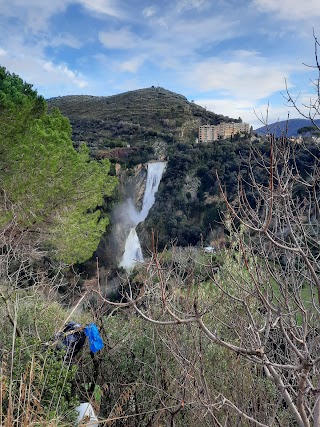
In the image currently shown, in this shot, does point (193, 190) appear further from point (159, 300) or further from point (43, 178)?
point (159, 300)

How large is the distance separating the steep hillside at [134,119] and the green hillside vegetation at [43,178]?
19.9 metres

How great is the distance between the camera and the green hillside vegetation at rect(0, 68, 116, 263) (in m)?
8.34

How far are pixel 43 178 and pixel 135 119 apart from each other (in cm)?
Result: 3358

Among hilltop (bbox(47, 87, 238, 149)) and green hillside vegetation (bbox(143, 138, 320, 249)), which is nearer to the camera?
green hillside vegetation (bbox(143, 138, 320, 249))

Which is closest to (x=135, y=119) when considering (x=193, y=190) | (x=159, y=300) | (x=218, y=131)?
(x=218, y=131)

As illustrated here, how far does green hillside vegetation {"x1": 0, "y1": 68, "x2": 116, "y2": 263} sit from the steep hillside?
65.2 feet

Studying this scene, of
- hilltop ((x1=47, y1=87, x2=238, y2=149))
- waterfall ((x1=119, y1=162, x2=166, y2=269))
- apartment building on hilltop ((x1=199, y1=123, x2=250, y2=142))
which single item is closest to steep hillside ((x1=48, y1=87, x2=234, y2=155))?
hilltop ((x1=47, y1=87, x2=238, y2=149))

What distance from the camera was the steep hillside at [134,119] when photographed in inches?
1342

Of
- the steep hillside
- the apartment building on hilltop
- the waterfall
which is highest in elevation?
the steep hillside

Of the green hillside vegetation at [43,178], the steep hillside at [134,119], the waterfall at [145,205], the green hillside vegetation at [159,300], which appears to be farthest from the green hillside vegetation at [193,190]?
the green hillside vegetation at [43,178]

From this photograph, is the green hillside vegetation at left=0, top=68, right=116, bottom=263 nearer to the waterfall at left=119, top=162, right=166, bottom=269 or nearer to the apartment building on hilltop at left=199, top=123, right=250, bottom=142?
the waterfall at left=119, top=162, right=166, bottom=269

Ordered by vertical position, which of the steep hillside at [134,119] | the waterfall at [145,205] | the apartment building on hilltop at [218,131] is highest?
the steep hillside at [134,119]

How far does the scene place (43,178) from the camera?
28.3 ft

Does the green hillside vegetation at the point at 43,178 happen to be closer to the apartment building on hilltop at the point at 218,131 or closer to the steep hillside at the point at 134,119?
the steep hillside at the point at 134,119
